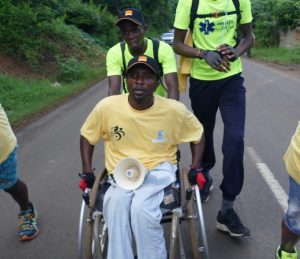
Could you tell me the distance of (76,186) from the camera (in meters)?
5.12

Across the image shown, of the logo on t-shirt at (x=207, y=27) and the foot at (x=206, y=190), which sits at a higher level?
the logo on t-shirt at (x=207, y=27)

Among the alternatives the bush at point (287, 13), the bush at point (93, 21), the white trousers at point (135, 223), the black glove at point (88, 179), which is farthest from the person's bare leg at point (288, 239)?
the bush at point (287, 13)

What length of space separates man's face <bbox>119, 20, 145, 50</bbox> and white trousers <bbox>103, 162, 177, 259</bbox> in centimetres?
126

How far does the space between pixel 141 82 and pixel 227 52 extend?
2.37 ft

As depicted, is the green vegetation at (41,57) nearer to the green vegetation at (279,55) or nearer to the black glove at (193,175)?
the black glove at (193,175)

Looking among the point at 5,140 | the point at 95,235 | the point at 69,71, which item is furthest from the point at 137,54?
the point at 69,71

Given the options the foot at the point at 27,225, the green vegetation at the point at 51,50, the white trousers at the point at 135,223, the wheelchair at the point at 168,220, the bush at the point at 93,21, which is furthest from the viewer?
the bush at the point at 93,21

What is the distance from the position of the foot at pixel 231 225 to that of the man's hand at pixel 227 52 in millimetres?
1192

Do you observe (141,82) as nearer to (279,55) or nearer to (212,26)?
(212,26)

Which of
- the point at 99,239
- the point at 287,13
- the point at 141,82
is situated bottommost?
the point at 287,13

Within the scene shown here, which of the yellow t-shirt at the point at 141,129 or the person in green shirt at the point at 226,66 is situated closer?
the yellow t-shirt at the point at 141,129

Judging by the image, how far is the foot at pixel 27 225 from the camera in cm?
386

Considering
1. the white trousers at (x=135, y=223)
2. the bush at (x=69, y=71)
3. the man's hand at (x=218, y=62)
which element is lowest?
the bush at (x=69, y=71)

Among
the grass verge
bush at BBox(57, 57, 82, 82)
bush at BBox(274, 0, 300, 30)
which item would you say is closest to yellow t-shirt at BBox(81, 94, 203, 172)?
the grass verge
